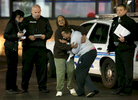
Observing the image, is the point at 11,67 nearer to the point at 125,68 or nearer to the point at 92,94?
the point at 92,94

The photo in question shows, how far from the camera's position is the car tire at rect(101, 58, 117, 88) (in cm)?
971

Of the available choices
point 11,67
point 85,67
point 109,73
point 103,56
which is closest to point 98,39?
point 103,56

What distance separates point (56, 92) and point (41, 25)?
1.60m

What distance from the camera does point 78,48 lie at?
8328 millimetres

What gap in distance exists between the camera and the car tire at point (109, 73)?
9.71 meters

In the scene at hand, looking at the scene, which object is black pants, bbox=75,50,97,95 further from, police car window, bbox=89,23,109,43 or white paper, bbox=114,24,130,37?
police car window, bbox=89,23,109,43

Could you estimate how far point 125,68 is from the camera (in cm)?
899

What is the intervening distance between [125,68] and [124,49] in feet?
1.43

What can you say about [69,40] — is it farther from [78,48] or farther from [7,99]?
[7,99]

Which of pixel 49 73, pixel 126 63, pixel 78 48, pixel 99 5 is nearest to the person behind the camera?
pixel 78 48

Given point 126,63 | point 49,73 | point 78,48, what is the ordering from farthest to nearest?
point 49,73 → point 126,63 → point 78,48

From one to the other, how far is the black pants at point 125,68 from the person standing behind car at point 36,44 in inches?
66.2

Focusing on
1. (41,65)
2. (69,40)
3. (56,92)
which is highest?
(69,40)

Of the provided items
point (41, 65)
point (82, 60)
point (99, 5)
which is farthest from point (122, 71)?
point (99, 5)
